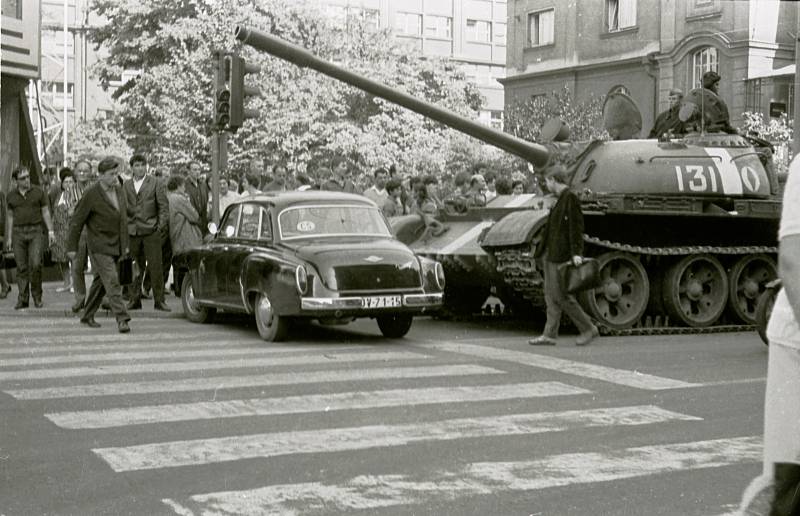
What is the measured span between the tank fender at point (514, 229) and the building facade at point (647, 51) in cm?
585

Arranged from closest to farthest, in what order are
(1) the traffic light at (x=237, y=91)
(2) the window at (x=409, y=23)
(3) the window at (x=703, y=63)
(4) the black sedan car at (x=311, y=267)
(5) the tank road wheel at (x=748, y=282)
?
(4) the black sedan car at (x=311, y=267)
(5) the tank road wheel at (x=748, y=282)
(1) the traffic light at (x=237, y=91)
(3) the window at (x=703, y=63)
(2) the window at (x=409, y=23)

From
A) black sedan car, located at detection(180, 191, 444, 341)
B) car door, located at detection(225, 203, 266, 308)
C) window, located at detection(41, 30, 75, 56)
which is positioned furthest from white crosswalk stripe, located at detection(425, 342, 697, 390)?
window, located at detection(41, 30, 75, 56)

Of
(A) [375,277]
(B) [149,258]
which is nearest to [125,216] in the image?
(B) [149,258]

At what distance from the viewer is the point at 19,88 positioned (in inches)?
891

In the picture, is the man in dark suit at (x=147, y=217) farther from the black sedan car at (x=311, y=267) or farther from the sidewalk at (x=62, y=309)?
the black sedan car at (x=311, y=267)

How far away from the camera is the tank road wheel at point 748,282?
1507 cm

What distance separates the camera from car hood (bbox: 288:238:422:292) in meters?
12.2

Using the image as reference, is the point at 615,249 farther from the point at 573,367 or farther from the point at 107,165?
the point at 107,165

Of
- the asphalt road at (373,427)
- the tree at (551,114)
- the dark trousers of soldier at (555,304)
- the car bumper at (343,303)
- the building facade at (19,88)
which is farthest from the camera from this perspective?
the tree at (551,114)

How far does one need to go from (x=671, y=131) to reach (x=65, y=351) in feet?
27.2

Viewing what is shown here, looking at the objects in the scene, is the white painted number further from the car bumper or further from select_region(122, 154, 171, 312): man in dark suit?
select_region(122, 154, 171, 312): man in dark suit

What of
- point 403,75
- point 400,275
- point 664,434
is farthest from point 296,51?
point 403,75

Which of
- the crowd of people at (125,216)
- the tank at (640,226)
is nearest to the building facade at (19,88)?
the crowd of people at (125,216)

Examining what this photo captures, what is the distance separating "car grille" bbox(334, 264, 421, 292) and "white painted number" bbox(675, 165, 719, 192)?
384 centimetres
